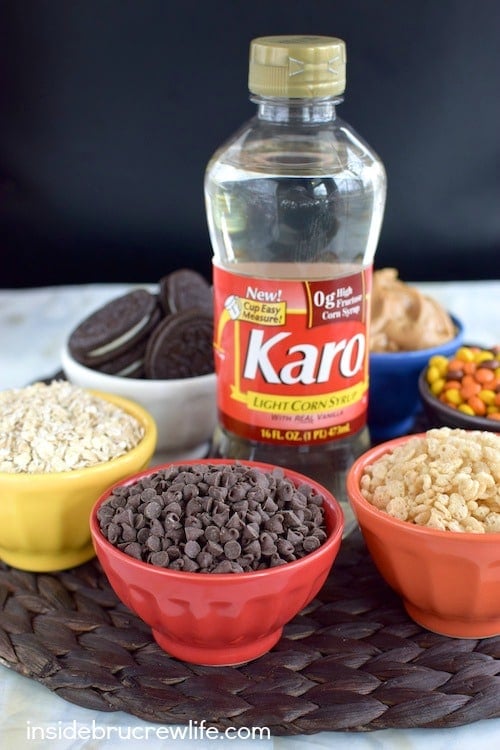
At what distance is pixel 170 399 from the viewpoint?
1287mm

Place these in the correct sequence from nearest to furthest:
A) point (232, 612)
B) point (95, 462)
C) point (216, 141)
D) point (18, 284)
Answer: point (232, 612)
point (95, 462)
point (216, 141)
point (18, 284)

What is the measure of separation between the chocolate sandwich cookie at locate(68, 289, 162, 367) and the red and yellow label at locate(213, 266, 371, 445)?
215 mm

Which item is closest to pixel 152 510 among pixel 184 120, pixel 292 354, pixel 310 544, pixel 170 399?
pixel 310 544

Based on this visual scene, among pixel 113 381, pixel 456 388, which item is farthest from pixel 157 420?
pixel 456 388

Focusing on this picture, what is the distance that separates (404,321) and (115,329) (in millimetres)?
407

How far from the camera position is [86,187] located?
2.11 meters

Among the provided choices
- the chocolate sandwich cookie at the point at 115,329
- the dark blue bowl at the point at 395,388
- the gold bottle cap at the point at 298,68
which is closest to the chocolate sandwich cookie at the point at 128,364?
the chocolate sandwich cookie at the point at 115,329

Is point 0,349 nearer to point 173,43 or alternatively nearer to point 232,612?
point 173,43

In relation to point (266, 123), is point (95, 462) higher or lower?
lower

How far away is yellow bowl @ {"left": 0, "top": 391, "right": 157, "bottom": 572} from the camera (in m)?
1.03

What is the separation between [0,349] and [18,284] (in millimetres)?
437

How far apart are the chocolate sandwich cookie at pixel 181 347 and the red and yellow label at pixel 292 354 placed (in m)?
0.16

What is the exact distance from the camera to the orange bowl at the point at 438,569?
35.6 inches

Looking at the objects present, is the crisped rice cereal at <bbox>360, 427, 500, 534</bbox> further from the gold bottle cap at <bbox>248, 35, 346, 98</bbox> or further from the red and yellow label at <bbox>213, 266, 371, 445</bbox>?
the gold bottle cap at <bbox>248, 35, 346, 98</bbox>
